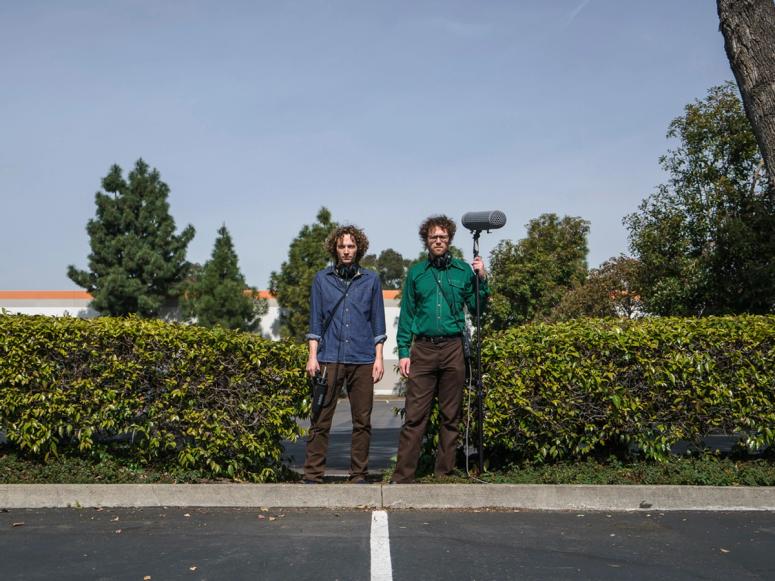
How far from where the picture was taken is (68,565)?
447cm

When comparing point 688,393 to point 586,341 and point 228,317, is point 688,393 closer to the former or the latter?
point 586,341


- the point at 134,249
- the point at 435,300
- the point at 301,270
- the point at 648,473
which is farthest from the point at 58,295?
the point at 648,473

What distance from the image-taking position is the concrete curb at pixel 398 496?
5996mm

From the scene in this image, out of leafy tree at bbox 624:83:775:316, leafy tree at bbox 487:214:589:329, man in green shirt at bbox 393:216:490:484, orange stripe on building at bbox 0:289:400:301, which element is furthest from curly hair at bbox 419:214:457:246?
orange stripe on building at bbox 0:289:400:301

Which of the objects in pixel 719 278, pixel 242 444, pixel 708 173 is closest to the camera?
pixel 242 444

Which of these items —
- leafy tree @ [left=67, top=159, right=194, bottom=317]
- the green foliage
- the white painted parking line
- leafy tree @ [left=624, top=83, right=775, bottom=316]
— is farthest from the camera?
leafy tree @ [left=67, top=159, right=194, bottom=317]

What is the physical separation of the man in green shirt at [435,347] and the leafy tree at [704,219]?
392 inches

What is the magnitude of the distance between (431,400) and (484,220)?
1502 millimetres

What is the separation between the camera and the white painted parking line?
424cm

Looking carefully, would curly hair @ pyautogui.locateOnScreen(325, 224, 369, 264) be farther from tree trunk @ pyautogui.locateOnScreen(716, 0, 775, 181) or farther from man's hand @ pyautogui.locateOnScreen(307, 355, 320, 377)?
tree trunk @ pyautogui.locateOnScreen(716, 0, 775, 181)

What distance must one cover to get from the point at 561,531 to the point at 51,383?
410cm

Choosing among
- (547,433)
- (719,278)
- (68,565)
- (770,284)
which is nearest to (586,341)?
(547,433)

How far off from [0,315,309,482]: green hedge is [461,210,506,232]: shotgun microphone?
1696mm

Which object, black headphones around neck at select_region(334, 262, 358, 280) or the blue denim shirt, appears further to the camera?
black headphones around neck at select_region(334, 262, 358, 280)
